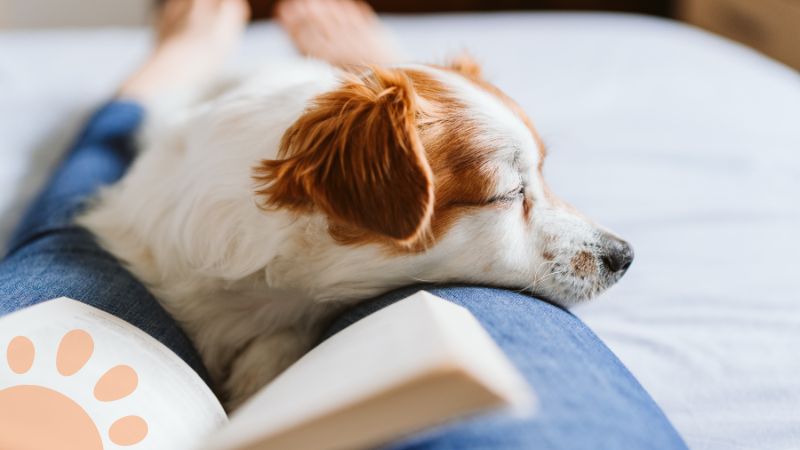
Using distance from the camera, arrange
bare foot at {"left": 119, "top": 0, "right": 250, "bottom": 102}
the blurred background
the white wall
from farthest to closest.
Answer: the white wall, the blurred background, bare foot at {"left": 119, "top": 0, "right": 250, "bottom": 102}

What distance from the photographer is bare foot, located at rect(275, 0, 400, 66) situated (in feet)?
6.98

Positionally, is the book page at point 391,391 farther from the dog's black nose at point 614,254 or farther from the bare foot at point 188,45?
the bare foot at point 188,45

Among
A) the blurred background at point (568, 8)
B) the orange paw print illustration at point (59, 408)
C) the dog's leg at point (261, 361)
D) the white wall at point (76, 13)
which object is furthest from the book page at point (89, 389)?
the white wall at point (76, 13)

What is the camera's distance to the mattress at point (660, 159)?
107 cm

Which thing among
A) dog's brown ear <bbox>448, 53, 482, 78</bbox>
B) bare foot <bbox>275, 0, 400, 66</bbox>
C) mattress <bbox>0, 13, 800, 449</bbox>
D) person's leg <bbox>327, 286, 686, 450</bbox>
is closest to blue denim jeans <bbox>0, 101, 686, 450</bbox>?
person's leg <bbox>327, 286, 686, 450</bbox>

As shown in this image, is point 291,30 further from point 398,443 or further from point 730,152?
point 398,443

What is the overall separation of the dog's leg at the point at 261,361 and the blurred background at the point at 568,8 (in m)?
2.27

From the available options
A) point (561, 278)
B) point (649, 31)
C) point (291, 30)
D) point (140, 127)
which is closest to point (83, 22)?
point (291, 30)

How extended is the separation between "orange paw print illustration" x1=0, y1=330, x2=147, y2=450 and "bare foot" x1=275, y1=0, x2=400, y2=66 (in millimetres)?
1417

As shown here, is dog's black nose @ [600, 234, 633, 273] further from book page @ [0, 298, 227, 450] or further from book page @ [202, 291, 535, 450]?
book page @ [0, 298, 227, 450]

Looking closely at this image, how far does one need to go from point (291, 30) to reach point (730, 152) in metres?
1.24

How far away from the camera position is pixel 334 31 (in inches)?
87.2

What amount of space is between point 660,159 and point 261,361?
102 centimetres

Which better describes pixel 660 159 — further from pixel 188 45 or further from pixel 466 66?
pixel 188 45
